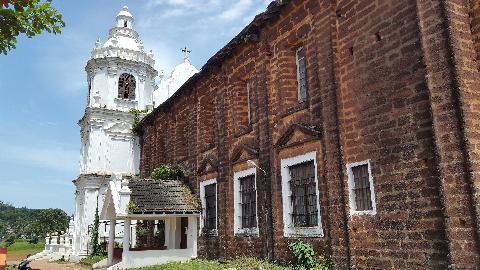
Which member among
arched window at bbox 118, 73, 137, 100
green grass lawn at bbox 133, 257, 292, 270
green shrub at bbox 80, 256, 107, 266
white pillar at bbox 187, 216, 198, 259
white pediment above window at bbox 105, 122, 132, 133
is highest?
arched window at bbox 118, 73, 137, 100

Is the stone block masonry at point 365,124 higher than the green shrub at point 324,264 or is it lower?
higher

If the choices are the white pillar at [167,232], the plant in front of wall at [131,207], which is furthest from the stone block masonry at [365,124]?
the white pillar at [167,232]

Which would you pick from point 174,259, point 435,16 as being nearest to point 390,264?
point 435,16

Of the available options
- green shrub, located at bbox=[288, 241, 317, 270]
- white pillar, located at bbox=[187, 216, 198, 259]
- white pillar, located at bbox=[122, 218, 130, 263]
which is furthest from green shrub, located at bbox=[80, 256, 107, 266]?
green shrub, located at bbox=[288, 241, 317, 270]

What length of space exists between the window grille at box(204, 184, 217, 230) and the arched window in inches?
604

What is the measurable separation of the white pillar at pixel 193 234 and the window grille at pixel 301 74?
7.36 meters

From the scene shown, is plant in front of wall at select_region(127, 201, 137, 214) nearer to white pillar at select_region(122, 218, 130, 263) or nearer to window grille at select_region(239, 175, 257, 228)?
white pillar at select_region(122, 218, 130, 263)

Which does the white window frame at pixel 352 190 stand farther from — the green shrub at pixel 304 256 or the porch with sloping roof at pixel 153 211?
the porch with sloping roof at pixel 153 211

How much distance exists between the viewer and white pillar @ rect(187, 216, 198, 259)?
1698cm

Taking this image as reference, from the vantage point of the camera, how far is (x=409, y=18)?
28.8 ft

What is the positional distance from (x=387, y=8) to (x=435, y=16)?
4.69 feet

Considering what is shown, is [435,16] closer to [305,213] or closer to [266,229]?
[305,213]

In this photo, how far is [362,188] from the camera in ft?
31.7

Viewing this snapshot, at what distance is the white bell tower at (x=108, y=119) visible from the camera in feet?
90.0
